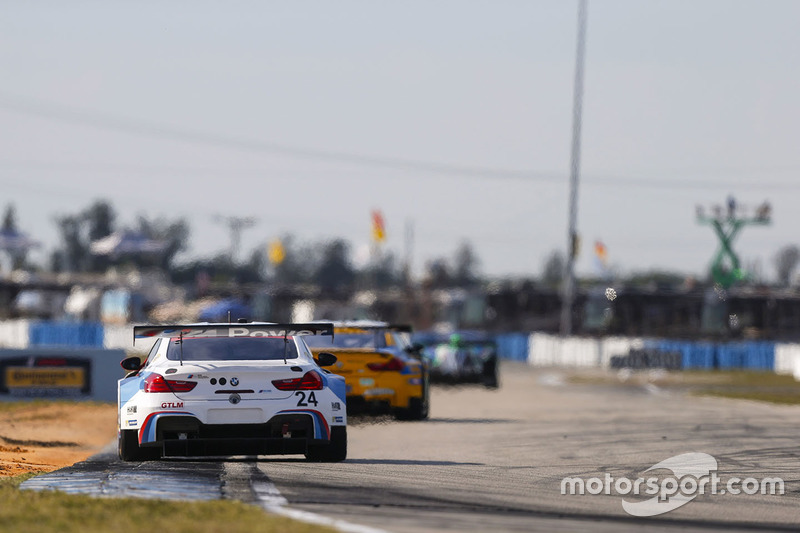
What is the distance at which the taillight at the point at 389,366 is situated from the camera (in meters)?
18.9

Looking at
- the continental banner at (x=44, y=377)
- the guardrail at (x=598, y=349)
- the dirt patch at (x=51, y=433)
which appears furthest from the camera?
the guardrail at (x=598, y=349)

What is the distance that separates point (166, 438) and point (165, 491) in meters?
2.01

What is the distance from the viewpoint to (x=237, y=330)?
528 inches

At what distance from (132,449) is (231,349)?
127 centimetres

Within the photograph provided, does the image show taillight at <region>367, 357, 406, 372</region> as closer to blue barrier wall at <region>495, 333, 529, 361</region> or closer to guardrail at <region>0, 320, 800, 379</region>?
guardrail at <region>0, 320, 800, 379</region>

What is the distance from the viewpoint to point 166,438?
482 inches

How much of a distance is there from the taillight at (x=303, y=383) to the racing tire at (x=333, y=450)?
1.83 feet

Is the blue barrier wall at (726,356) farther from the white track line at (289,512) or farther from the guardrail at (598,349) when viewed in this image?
the white track line at (289,512)

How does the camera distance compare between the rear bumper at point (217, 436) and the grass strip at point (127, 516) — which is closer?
the grass strip at point (127, 516)

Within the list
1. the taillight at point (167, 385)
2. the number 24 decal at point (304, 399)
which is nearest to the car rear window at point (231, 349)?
the taillight at point (167, 385)

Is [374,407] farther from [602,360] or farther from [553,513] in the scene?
[602,360]

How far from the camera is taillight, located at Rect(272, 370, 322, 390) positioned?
1236 centimetres

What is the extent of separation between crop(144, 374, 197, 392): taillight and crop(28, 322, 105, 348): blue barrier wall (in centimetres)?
5602

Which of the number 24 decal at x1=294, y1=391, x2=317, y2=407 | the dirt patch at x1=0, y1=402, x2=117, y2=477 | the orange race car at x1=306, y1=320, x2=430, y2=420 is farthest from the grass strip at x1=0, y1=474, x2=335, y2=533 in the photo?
the orange race car at x1=306, y1=320, x2=430, y2=420
